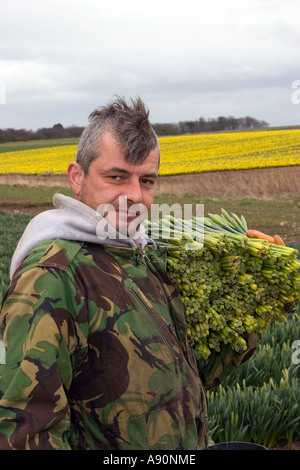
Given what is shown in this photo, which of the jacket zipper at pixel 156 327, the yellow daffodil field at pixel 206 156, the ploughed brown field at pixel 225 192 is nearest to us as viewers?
the jacket zipper at pixel 156 327

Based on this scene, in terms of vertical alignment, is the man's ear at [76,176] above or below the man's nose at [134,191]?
above

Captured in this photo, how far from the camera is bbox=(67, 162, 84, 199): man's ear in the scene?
1.73m

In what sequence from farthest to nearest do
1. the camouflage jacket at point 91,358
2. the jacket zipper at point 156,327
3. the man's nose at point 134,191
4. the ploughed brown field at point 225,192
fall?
the ploughed brown field at point 225,192 < the man's nose at point 134,191 < the jacket zipper at point 156,327 < the camouflage jacket at point 91,358

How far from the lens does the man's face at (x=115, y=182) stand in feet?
5.41

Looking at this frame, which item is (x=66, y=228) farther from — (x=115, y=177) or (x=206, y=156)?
(x=206, y=156)

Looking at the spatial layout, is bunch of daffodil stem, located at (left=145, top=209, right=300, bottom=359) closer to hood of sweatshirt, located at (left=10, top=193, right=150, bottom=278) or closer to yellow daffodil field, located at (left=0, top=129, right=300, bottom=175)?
hood of sweatshirt, located at (left=10, top=193, right=150, bottom=278)

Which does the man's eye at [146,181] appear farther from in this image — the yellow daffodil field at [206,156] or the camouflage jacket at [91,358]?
the yellow daffodil field at [206,156]

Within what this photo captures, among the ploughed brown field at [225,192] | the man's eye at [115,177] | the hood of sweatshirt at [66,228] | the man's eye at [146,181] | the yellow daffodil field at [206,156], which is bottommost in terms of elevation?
the ploughed brown field at [225,192]

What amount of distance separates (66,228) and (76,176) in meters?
0.22

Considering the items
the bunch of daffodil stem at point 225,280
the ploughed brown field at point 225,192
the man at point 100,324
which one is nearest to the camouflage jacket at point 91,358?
the man at point 100,324

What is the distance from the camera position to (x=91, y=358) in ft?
4.92

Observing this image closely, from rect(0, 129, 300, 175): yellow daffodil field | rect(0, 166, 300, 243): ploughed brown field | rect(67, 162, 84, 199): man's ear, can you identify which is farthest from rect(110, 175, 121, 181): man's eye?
rect(0, 129, 300, 175): yellow daffodil field

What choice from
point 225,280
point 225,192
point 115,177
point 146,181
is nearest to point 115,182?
point 115,177

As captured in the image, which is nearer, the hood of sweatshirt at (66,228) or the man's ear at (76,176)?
the hood of sweatshirt at (66,228)
